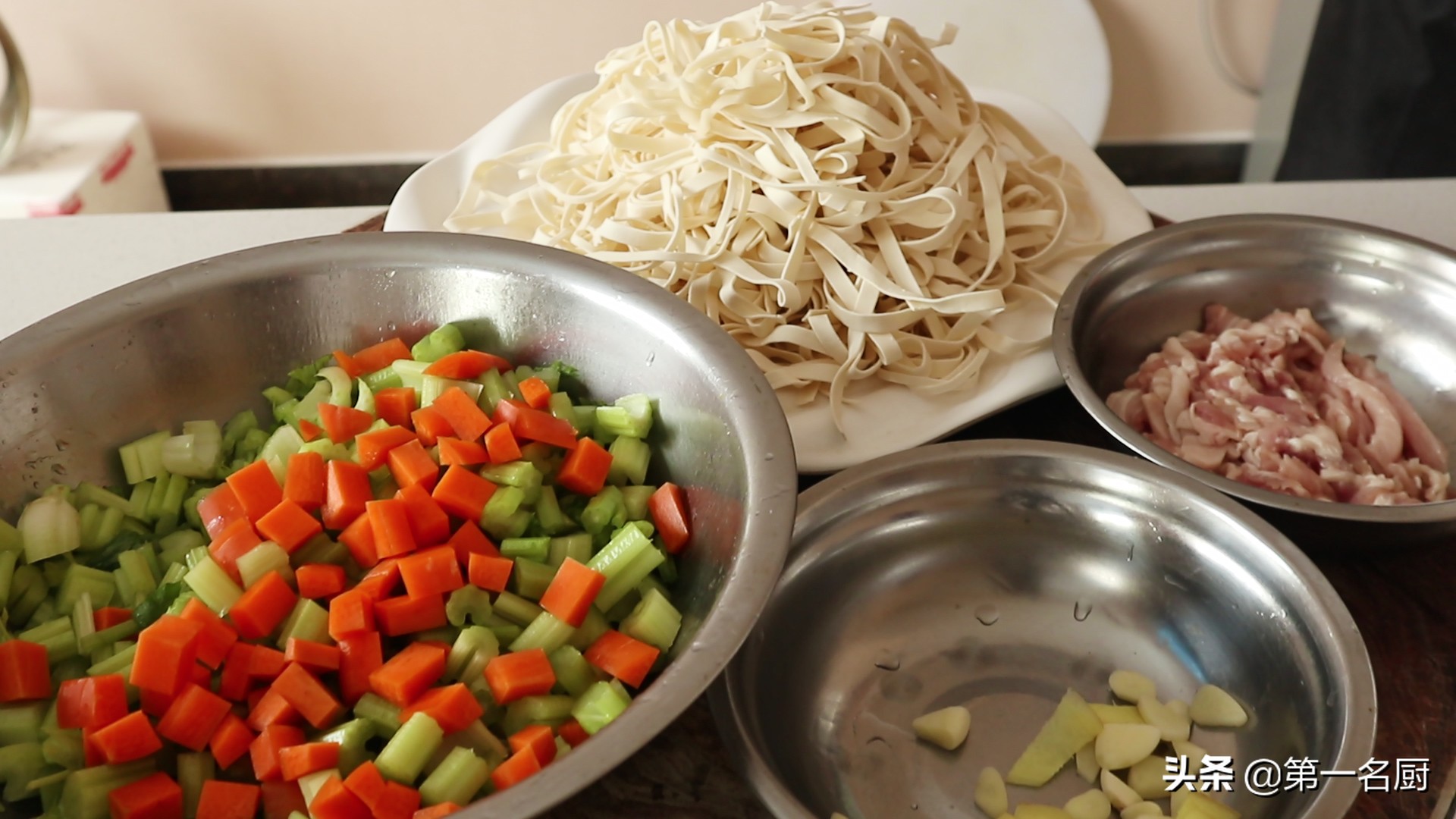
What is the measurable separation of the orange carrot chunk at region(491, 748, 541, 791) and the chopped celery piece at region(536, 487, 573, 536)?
275mm

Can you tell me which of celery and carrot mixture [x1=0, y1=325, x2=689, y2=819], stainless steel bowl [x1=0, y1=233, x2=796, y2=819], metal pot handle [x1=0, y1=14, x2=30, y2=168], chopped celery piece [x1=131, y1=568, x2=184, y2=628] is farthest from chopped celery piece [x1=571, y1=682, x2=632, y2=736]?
metal pot handle [x1=0, y1=14, x2=30, y2=168]

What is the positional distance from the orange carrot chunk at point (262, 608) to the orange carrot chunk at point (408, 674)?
0.37 feet

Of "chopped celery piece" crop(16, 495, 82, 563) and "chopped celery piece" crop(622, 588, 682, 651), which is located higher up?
"chopped celery piece" crop(16, 495, 82, 563)

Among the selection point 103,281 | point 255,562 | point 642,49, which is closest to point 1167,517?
point 255,562

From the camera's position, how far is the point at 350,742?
90 cm

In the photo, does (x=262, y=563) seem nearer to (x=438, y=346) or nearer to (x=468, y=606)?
(x=468, y=606)

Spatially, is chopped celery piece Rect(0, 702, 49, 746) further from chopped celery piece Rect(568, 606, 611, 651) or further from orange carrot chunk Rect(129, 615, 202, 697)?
chopped celery piece Rect(568, 606, 611, 651)

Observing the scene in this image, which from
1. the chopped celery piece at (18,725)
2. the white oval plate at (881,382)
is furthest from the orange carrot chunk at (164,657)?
the white oval plate at (881,382)

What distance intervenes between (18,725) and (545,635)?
45 centimetres

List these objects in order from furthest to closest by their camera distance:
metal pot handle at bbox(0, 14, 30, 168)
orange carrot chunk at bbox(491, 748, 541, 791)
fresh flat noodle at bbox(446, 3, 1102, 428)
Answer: metal pot handle at bbox(0, 14, 30, 168) < fresh flat noodle at bbox(446, 3, 1102, 428) < orange carrot chunk at bbox(491, 748, 541, 791)

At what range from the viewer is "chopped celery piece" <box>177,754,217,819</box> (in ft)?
2.98

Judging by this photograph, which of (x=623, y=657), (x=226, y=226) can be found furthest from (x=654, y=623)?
(x=226, y=226)

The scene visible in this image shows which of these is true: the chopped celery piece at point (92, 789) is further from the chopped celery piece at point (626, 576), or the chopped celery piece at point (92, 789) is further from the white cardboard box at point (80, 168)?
the white cardboard box at point (80, 168)

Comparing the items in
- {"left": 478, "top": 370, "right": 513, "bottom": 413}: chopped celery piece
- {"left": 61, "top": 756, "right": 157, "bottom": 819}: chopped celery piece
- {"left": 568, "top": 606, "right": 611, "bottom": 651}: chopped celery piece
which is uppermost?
{"left": 478, "top": 370, "right": 513, "bottom": 413}: chopped celery piece
